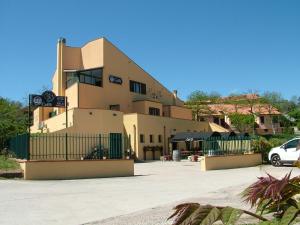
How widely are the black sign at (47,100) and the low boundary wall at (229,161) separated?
11417 mm

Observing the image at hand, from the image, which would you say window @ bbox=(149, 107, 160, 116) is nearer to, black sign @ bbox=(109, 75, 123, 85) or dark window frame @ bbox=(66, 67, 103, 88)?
black sign @ bbox=(109, 75, 123, 85)

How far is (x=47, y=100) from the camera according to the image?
3281 cm

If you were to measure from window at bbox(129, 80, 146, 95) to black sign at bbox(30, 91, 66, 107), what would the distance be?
1637 cm

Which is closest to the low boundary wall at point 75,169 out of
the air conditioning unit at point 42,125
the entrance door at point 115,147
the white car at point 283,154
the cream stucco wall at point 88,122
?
the entrance door at point 115,147

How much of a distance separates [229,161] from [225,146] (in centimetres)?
96

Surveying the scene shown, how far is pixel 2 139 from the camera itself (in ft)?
138

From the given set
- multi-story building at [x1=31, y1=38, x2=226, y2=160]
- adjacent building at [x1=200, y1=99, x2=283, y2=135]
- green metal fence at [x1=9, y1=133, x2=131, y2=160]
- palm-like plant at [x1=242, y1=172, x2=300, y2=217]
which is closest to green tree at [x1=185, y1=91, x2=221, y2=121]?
adjacent building at [x1=200, y1=99, x2=283, y2=135]

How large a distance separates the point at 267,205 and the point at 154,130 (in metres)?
44.0

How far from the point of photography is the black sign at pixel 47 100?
28.9 meters

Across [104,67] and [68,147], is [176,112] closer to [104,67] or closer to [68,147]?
[104,67]

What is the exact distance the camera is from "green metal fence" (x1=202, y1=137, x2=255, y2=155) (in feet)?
86.9

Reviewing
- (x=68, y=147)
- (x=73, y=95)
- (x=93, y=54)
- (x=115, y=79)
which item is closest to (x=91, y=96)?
(x=73, y=95)

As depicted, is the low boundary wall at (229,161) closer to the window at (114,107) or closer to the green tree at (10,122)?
the window at (114,107)

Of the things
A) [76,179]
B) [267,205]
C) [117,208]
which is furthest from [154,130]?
[267,205]
